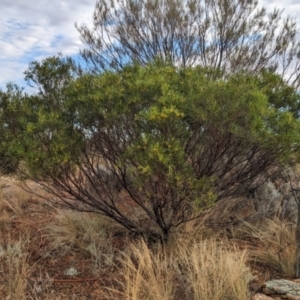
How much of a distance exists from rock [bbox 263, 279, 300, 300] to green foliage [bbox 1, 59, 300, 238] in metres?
0.94

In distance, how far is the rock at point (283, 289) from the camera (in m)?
3.95

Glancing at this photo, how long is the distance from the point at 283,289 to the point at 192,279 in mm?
819

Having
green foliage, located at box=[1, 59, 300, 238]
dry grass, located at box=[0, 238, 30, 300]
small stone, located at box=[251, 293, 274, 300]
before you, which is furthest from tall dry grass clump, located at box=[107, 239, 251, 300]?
dry grass, located at box=[0, 238, 30, 300]

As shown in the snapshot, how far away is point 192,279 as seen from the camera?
13.9ft

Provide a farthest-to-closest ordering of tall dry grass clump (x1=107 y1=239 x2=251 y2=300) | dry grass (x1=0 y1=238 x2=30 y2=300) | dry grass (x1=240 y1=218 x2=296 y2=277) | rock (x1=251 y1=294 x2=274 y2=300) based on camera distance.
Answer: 1. dry grass (x1=240 y1=218 x2=296 y2=277)
2. dry grass (x1=0 y1=238 x2=30 y2=300)
3. tall dry grass clump (x1=107 y1=239 x2=251 y2=300)
4. rock (x1=251 y1=294 x2=274 y2=300)

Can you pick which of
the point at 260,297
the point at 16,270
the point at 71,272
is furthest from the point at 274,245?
the point at 16,270

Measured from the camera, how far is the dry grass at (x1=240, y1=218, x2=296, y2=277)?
4.88 metres

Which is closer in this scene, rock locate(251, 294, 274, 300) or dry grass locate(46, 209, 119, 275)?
rock locate(251, 294, 274, 300)

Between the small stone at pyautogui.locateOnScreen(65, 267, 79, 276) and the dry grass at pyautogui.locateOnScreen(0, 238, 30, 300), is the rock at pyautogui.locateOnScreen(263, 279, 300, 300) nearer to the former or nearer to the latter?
Answer: the small stone at pyautogui.locateOnScreen(65, 267, 79, 276)

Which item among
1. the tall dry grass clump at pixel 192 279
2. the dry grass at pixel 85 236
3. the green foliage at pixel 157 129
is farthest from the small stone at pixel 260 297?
the dry grass at pixel 85 236

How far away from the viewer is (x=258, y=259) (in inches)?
204

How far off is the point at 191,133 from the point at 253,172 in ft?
5.06

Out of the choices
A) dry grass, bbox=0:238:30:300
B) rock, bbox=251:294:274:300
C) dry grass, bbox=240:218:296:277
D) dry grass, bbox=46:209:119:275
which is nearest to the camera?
rock, bbox=251:294:274:300

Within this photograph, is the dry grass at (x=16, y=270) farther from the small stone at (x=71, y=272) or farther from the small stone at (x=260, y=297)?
the small stone at (x=260, y=297)
